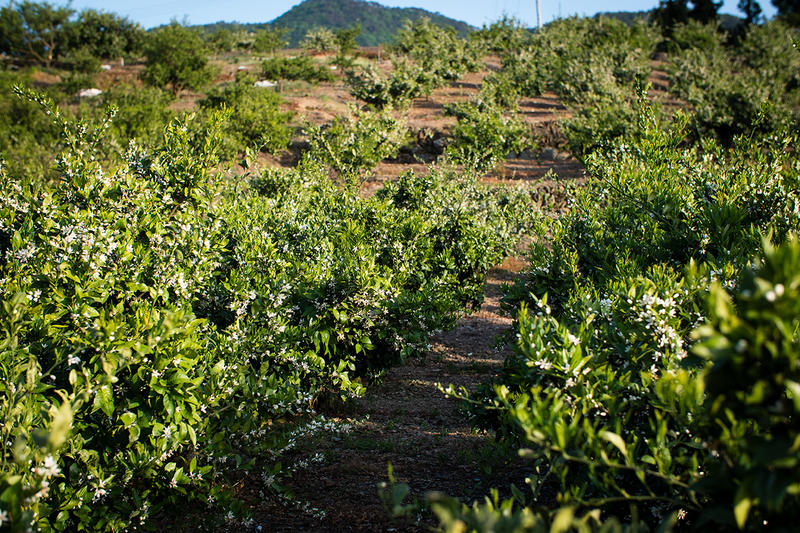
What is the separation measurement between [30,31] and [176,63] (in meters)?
19.7

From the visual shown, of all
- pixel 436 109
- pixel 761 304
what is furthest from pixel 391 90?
pixel 761 304

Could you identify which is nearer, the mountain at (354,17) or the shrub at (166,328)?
the shrub at (166,328)

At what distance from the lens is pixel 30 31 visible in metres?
34.3

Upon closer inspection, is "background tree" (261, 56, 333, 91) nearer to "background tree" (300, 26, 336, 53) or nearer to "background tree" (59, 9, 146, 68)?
"background tree" (300, 26, 336, 53)

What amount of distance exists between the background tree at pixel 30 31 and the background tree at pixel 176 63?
49.8ft

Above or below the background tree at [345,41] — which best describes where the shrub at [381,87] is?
below

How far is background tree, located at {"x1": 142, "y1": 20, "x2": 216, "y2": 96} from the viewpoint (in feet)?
76.0

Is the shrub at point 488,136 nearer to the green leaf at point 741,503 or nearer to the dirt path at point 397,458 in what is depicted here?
the dirt path at point 397,458

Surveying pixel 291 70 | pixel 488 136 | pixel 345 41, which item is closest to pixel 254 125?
pixel 488 136

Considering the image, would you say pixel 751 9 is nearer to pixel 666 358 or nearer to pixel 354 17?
pixel 666 358

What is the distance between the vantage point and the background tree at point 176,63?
23.2 meters

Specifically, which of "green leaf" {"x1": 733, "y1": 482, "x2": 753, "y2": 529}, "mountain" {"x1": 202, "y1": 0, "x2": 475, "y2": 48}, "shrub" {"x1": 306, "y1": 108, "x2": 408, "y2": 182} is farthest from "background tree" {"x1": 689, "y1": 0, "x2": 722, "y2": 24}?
"mountain" {"x1": 202, "y1": 0, "x2": 475, "y2": 48}

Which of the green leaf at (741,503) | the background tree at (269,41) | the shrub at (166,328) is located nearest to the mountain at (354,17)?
the background tree at (269,41)

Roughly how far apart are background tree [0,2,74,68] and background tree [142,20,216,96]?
15184mm
